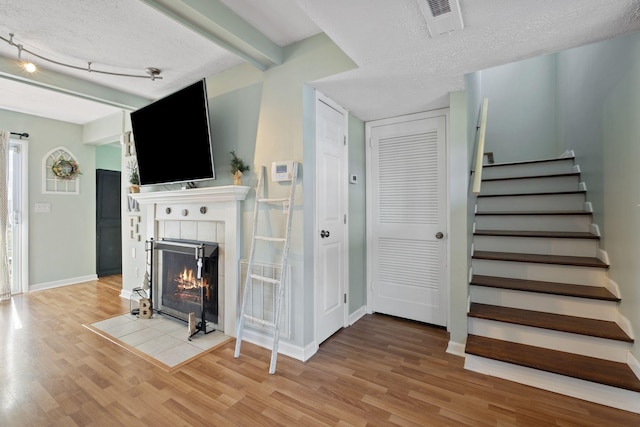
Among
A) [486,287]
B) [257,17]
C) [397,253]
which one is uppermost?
[257,17]

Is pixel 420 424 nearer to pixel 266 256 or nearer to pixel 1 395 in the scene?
pixel 266 256

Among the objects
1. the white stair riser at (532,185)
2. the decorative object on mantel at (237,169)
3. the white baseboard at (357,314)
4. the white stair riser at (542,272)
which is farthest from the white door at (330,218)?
the white stair riser at (532,185)

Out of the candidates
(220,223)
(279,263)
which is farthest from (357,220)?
(220,223)

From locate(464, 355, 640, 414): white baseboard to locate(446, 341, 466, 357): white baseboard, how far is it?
21cm

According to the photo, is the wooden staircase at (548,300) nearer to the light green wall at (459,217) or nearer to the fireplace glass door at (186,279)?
the light green wall at (459,217)

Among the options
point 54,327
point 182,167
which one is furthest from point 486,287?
point 54,327

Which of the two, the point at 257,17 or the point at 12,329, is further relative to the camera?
the point at 12,329

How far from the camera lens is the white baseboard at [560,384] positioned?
1717 millimetres

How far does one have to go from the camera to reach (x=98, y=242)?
4.99m

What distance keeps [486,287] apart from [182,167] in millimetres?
3008

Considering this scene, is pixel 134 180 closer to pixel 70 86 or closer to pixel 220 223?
pixel 70 86

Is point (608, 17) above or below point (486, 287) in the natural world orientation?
above

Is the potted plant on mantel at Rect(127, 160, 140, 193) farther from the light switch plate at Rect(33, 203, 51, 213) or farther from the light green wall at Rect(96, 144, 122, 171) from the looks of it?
the light green wall at Rect(96, 144, 122, 171)

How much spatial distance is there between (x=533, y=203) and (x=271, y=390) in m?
3.14
